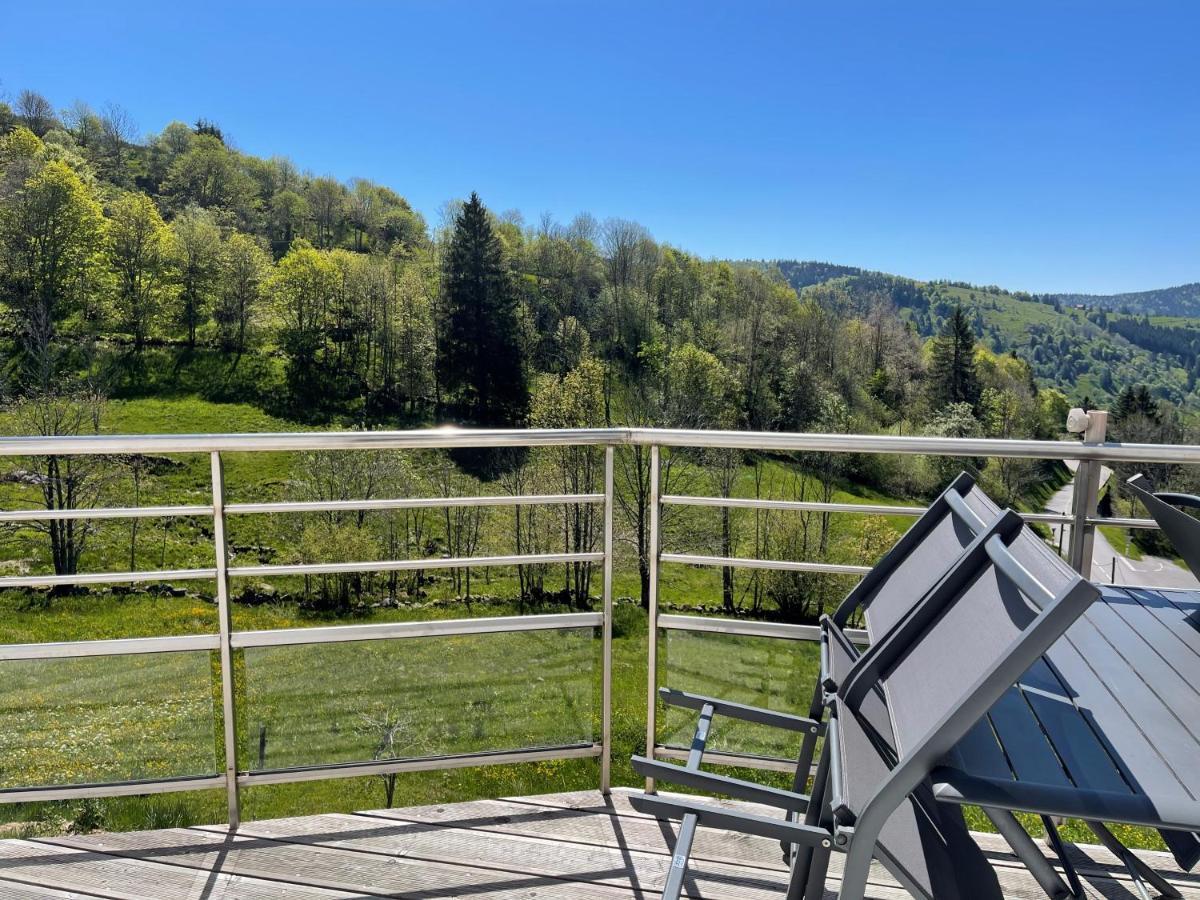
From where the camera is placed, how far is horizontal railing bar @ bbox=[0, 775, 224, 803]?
221 cm

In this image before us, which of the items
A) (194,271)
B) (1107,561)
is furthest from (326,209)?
(1107,561)

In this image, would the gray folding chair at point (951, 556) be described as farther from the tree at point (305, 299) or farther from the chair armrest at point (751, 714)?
the tree at point (305, 299)

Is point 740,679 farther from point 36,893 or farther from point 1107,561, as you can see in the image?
point 36,893

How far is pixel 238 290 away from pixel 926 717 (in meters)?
53.1

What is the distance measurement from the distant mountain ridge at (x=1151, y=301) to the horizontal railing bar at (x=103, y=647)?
430ft

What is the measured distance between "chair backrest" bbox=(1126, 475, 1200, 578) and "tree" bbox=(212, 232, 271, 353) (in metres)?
51.1

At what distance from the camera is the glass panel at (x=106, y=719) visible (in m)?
2.19

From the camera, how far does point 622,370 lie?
48.1 metres

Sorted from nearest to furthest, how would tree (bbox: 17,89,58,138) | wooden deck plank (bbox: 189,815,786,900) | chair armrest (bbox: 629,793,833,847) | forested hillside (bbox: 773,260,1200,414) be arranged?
chair armrest (bbox: 629,793,833,847)
wooden deck plank (bbox: 189,815,786,900)
tree (bbox: 17,89,58,138)
forested hillside (bbox: 773,260,1200,414)

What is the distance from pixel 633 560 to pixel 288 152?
7505cm

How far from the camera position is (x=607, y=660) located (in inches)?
101

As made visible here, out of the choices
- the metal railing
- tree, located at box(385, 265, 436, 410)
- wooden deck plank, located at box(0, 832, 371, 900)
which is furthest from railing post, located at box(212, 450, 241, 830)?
tree, located at box(385, 265, 436, 410)

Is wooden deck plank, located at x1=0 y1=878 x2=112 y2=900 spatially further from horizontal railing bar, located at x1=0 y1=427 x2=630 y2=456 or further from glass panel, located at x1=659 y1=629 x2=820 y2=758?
glass panel, located at x1=659 y1=629 x2=820 y2=758

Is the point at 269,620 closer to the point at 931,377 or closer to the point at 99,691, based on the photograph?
the point at 99,691
